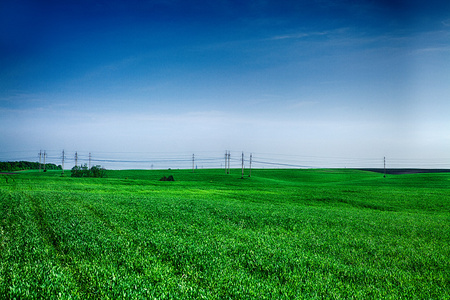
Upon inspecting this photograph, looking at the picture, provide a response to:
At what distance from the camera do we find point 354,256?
8484mm

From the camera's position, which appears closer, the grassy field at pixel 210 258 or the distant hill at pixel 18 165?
the grassy field at pixel 210 258

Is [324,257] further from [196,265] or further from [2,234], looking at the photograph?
[2,234]

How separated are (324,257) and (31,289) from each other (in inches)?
276

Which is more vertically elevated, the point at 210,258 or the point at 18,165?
Answer: the point at 210,258

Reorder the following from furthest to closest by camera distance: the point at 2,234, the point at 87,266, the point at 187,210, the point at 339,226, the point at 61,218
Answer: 1. the point at 187,210
2. the point at 339,226
3. the point at 61,218
4. the point at 2,234
5. the point at 87,266

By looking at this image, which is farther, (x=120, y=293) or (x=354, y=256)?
(x=354, y=256)

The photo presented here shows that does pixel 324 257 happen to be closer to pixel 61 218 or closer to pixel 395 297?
pixel 395 297

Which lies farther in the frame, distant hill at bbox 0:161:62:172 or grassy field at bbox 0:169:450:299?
distant hill at bbox 0:161:62:172

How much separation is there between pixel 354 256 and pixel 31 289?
808 cm

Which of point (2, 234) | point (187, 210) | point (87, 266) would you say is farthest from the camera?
point (187, 210)

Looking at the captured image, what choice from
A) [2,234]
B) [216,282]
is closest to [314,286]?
[216,282]

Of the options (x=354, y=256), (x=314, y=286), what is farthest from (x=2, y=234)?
(x=354, y=256)

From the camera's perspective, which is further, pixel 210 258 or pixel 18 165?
pixel 18 165

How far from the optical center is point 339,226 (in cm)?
1302
